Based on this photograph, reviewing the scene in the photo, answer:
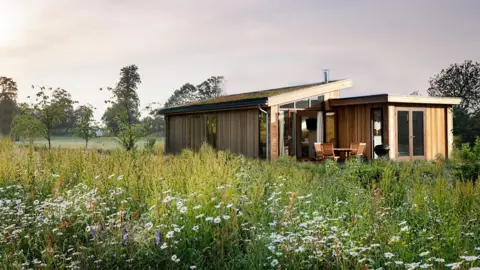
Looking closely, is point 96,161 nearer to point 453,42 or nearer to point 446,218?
point 446,218

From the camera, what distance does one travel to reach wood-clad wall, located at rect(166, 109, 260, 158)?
52.6ft

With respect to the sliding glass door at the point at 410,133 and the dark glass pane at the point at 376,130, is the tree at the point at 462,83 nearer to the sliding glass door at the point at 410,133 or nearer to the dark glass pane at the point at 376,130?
the sliding glass door at the point at 410,133

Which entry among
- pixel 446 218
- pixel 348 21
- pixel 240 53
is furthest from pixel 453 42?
pixel 446 218

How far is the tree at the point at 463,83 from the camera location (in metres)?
28.7

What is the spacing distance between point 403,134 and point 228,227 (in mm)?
13755

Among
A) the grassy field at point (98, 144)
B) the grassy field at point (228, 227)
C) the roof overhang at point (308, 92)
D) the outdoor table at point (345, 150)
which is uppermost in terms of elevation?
the roof overhang at point (308, 92)

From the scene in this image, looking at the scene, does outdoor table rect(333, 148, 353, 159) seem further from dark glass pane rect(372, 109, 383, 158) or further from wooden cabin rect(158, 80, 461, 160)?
dark glass pane rect(372, 109, 383, 158)

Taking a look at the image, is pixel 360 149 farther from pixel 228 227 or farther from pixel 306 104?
pixel 228 227

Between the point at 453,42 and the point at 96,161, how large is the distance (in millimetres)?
14406

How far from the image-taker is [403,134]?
16.5 m

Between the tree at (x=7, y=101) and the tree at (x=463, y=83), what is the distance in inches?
1650

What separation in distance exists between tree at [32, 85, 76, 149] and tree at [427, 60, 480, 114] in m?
23.0

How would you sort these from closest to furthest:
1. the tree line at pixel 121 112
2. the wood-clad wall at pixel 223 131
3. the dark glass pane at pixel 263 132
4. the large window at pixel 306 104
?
1. the dark glass pane at pixel 263 132
2. the wood-clad wall at pixel 223 131
3. the large window at pixel 306 104
4. the tree line at pixel 121 112

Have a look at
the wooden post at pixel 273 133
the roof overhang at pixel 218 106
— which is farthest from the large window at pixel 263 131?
the roof overhang at pixel 218 106
